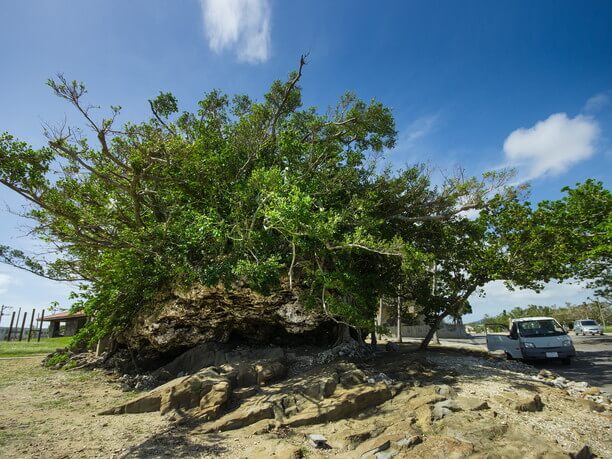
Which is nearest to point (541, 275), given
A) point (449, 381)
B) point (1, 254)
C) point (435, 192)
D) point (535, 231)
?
point (535, 231)

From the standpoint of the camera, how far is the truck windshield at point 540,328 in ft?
43.1

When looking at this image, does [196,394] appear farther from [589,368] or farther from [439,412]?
[589,368]

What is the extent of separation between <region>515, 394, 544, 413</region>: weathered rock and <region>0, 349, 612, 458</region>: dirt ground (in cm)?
12

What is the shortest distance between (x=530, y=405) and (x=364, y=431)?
3.57 m

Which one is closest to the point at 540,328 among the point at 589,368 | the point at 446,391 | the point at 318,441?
the point at 589,368

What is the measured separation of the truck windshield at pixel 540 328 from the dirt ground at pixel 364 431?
16.5 feet

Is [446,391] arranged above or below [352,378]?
below

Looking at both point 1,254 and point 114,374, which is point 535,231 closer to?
point 114,374

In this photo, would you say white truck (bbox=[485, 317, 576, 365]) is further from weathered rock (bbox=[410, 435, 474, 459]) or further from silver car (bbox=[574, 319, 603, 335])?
silver car (bbox=[574, 319, 603, 335])

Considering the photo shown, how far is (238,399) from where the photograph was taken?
27.1ft

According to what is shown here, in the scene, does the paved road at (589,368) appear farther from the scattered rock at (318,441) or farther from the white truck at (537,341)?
the scattered rock at (318,441)

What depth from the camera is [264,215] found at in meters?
9.90

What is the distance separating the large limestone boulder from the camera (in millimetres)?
11516

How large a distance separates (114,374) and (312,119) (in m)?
12.4
